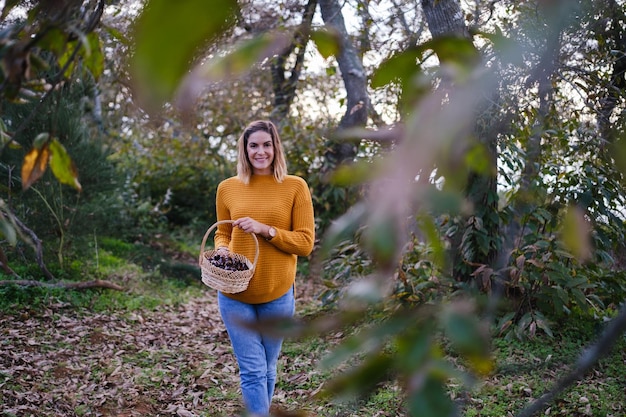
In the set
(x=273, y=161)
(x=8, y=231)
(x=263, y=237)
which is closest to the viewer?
(x=8, y=231)

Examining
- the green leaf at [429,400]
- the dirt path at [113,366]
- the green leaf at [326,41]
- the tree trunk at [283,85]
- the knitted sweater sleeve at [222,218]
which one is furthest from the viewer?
the tree trunk at [283,85]

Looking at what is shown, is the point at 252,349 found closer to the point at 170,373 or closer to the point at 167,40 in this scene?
the point at 170,373

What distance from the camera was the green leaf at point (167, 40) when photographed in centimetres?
33

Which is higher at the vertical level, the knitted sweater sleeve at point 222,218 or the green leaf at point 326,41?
the green leaf at point 326,41

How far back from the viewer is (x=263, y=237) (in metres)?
3.28

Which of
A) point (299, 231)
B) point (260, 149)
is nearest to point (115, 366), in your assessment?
point (299, 231)

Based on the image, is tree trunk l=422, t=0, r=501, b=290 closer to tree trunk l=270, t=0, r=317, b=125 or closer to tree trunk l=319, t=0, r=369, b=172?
tree trunk l=319, t=0, r=369, b=172

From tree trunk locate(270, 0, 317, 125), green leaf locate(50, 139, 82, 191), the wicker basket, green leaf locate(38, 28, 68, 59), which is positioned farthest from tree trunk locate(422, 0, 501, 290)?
tree trunk locate(270, 0, 317, 125)

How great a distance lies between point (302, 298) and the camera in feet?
23.0

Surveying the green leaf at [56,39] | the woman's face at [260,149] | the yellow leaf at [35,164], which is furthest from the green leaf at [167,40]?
the woman's face at [260,149]

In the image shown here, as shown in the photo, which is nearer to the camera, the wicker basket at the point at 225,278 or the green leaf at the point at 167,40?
the green leaf at the point at 167,40

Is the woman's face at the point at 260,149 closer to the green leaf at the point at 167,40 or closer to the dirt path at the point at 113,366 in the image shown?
the dirt path at the point at 113,366

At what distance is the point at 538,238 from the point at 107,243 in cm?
594

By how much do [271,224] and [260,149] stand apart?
1.35 ft
